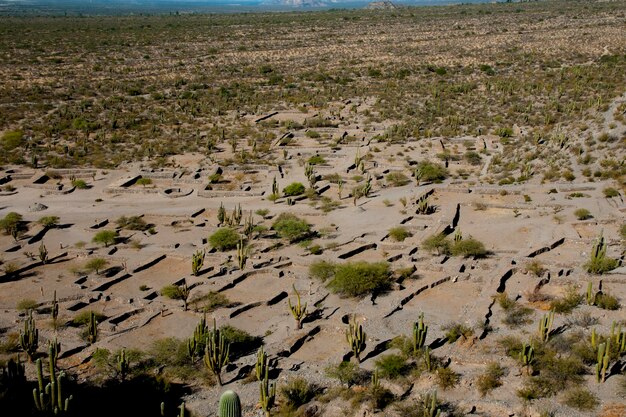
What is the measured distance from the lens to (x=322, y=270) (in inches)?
906

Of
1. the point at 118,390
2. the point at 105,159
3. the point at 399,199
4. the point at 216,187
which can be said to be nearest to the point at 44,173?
the point at 105,159

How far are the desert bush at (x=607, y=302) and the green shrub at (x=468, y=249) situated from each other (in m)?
5.12

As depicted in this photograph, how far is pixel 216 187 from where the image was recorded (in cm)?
3503

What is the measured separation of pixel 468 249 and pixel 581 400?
31.6ft

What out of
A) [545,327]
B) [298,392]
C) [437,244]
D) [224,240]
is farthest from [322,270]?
[545,327]

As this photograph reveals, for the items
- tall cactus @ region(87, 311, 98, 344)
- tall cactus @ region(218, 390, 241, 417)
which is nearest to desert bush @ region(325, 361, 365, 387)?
tall cactus @ region(218, 390, 241, 417)

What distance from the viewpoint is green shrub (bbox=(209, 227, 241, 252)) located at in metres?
25.9

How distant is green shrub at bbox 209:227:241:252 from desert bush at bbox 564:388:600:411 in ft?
48.0

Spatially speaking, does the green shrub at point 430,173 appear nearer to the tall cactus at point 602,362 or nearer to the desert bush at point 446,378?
the desert bush at point 446,378

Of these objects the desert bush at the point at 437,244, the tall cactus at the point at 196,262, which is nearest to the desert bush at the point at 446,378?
the desert bush at the point at 437,244

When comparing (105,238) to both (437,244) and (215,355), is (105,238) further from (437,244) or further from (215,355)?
(437,244)

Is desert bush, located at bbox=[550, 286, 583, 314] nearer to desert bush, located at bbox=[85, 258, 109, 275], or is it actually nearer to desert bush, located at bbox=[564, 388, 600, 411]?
desert bush, located at bbox=[564, 388, 600, 411]

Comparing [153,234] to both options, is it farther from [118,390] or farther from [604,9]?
[604,9]

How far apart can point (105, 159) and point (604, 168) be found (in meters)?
29.8
